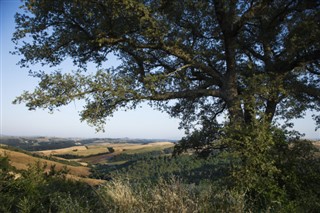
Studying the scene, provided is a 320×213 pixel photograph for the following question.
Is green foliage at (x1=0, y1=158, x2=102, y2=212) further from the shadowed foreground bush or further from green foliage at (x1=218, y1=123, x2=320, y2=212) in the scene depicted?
green foliage at (x1=218, y1=123, x2=320, y2=212)

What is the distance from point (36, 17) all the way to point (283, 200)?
14201mm

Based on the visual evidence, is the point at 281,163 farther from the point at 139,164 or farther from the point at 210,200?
the point at 139,164

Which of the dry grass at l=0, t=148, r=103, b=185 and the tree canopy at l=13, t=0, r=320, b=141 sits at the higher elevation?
the tree canopy at l=13, t=0, r=320, b=141

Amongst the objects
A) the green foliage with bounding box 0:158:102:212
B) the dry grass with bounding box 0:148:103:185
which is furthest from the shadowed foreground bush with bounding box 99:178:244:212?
the dry grass with bounding box 0:148:103:185

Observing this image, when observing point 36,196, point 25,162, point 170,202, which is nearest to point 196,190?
point 170,202

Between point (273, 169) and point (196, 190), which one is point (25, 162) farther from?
point (273, 169)

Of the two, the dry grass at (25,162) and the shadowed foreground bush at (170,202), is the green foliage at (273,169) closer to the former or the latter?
the shadowed foreground bush at (170,202)

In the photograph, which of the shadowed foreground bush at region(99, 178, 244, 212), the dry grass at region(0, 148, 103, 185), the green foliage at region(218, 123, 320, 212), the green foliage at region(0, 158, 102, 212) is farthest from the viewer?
the dry grass at region(0, 148, 103, 185)

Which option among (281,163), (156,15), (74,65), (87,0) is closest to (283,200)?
(281,163)

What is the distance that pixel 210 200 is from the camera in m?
8.58

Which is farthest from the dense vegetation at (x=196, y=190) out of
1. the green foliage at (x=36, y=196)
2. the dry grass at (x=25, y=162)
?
the dry grass at (x=25, y=162)

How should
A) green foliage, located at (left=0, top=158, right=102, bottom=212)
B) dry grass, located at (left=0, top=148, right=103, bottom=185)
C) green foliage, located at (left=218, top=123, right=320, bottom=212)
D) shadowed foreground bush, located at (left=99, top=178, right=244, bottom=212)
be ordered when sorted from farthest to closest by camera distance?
1. dry grass, located at (left=0, top=148, right=103, bottom=185)
2. green foliage, located at (left=218, top=123, right=320, bottom=212)
3. green foliage, located at (left=0, top=158, right=102, bottom=212)
4. shadowed foreground bush, located at (left=99, top=178, right=244, bottom=212)

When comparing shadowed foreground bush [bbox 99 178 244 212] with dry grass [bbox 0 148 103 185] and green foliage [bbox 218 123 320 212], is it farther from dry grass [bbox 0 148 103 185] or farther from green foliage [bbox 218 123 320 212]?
dry grass [bbox 0 148 103 185]

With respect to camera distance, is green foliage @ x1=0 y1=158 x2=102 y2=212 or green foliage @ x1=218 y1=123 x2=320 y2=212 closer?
green foliage @ x1=0 y1=158 x2=102 y2=212
